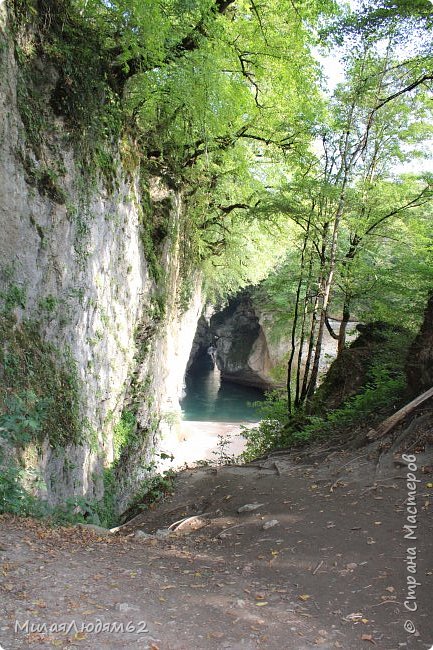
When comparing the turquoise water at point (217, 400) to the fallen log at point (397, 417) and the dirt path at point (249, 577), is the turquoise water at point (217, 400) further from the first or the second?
the dirt path at point (249, 577)

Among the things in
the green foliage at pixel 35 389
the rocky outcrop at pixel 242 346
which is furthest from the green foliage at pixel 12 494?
the rocky outcrop at pixel 242 346

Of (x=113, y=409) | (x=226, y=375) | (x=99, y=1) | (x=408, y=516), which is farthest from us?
(x=226, y=375)

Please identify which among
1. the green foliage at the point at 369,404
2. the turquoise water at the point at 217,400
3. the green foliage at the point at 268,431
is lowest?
the turquoise water at the point at 217,400

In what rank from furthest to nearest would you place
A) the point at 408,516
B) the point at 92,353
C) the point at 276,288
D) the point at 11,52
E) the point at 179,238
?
the point at 179,238, the point at 276,288, the point at 92,353, the point at 11,52, the point at 408,516

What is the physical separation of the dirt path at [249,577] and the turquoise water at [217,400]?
69.8 feet

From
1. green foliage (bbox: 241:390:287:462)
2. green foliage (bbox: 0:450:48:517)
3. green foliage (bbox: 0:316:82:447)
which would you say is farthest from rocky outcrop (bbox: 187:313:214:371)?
green foliage (bbox: 0:450:48:517)

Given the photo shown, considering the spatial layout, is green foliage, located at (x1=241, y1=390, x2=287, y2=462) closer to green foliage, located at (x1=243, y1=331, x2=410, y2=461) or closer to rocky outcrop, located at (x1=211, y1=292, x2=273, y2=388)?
green foliage, located at (x1=243, y1=331, x2=410, y2=461)

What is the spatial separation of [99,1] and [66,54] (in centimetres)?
105

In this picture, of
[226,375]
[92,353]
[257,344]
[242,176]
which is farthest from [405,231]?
[226,375]

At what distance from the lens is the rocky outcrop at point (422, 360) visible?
751cm

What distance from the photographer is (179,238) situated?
15.9 metres

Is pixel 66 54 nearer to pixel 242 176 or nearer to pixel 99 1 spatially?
pixel 99 1

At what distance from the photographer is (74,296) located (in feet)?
26.9

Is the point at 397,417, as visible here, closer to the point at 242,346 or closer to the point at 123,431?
the point at 123,431
